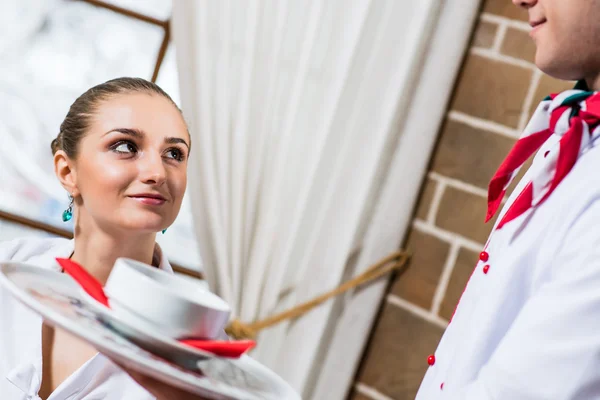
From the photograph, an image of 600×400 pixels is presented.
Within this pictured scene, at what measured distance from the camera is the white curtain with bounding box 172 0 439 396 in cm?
177

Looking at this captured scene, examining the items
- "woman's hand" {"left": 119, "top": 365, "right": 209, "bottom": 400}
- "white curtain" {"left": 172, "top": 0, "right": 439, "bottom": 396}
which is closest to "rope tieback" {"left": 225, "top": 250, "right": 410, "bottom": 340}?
"white curtain" {"left": 172, "top": 0, "right": 439, "bottom": 396}

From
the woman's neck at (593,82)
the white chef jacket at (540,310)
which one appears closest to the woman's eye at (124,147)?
the white chef jacket at (540,310)

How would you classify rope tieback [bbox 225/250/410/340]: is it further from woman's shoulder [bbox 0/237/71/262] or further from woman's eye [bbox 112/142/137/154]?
woman's eye [bbox 112/142/137/154]

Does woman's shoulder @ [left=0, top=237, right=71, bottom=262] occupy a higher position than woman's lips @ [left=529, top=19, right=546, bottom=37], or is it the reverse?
woman's lips @ [left=529, top=19, right=546, bottom=37]

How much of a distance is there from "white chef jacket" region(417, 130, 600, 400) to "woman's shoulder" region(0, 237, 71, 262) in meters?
0.55

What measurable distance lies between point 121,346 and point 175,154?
36 centimetres

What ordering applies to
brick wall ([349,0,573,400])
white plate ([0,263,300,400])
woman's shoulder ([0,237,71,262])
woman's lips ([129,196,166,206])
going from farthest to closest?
brick wall ([349,0,573,400])
woman's shoulder ([0,237,71,262])
woman's lips ([129,196,166,206])
white plate ([0,263,300,400])

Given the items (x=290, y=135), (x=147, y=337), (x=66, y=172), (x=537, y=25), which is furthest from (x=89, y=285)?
(x=290, y=135)

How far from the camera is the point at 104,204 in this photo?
93cm

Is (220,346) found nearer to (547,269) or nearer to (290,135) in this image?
(547,269)

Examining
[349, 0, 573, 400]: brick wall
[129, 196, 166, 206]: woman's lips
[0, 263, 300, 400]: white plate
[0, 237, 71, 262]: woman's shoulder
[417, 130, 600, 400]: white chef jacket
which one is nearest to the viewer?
[0, 263, 300, 400]: white plate

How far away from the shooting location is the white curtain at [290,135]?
1.77 meters

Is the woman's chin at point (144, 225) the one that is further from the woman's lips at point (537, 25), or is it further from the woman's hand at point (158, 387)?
the woman's lips at point (537, 25)

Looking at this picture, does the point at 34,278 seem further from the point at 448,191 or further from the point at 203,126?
the point at 448,191
